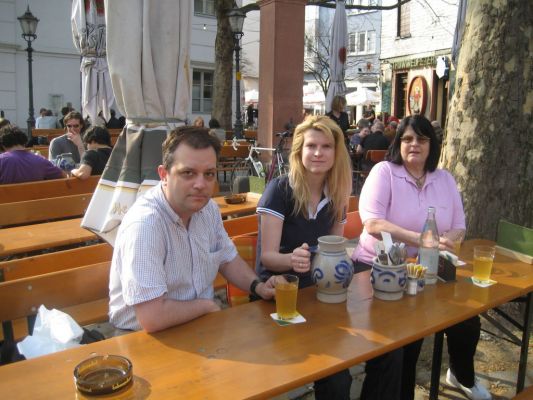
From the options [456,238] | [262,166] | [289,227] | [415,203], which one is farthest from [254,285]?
[262,166]

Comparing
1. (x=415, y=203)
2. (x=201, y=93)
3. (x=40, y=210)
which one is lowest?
(x=40, y=210)

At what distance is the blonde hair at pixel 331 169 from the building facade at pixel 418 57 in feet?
58.6

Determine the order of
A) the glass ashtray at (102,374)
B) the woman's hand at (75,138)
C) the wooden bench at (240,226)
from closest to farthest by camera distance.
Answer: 1. the glass ashtray at (102,374)
2. the wooden bench at (240,226)
3. the woman's hand at (75,138)

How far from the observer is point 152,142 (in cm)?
291

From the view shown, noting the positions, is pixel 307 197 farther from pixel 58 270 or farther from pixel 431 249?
pixel 58 270

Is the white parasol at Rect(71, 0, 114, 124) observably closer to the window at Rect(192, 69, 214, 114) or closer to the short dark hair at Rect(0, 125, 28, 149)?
the short dark hair at Rect(0, 125, 28, 149)

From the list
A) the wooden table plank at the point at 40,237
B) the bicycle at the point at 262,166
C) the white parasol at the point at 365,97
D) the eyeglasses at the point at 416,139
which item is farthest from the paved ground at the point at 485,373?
the white parasol at the point at 365,97

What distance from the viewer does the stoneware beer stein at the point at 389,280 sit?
7.02 feet

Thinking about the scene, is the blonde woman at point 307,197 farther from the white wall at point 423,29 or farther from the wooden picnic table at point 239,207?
the white wall at point 423,29

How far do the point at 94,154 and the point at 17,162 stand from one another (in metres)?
0.75

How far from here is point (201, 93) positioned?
24.8m

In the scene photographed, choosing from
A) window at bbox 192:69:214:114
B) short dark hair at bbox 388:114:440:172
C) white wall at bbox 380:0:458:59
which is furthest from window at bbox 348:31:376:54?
short dark hair at bbox 388:114:440:172

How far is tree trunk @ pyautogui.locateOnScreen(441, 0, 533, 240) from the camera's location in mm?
3766

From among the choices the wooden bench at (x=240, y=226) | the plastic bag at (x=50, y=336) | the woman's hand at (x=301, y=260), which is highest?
the woman's hand at (x=301, y=260)
